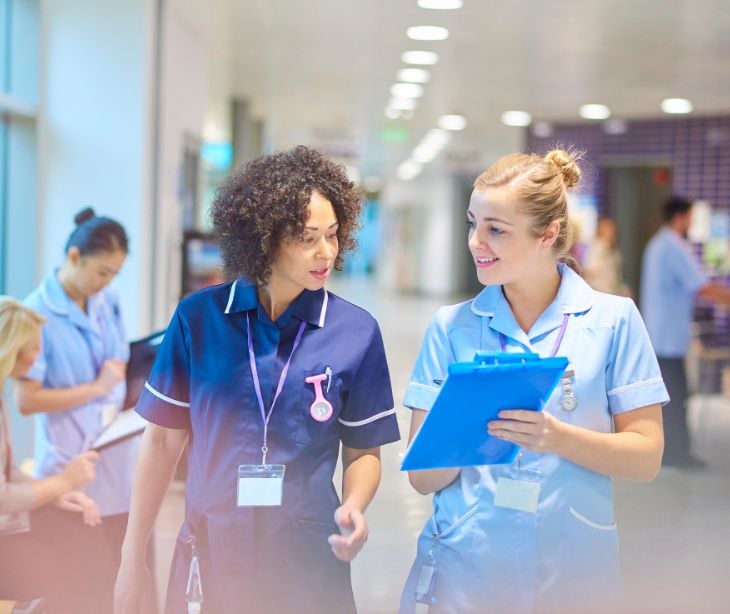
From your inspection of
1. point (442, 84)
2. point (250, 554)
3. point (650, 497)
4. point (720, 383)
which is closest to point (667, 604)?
point (650, 497)

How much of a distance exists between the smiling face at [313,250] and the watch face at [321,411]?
244 millimetres

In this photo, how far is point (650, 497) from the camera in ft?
14.9

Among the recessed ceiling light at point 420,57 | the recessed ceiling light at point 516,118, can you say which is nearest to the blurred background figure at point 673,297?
the recessed ceiling light at point 420,57

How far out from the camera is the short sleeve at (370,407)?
2059mm

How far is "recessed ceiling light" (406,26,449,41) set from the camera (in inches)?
315

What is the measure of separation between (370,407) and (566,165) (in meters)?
0.69

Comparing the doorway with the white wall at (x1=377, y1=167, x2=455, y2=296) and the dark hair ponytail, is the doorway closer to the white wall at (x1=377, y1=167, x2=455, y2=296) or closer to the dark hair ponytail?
the white wall at (x1=377, y1=167, x2=455, y2=296)

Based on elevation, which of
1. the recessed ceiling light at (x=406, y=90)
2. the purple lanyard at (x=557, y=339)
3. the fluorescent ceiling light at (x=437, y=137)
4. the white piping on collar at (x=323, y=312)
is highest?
the fluorescent ceiling light at (x=437, y=137)

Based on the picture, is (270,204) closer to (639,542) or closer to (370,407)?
(370,407)

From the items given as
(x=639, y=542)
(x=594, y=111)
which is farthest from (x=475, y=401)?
(x=594, y=111)

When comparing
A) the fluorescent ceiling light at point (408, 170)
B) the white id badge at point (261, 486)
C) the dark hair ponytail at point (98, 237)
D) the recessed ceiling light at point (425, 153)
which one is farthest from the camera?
the fluorescent ceiling light at point (408, 170)

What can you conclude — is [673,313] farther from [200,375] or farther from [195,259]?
[200,375]

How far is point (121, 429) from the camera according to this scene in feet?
10.6

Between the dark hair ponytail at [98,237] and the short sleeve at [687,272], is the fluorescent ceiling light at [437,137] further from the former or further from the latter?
the dark hair ponytail at [98,237]
